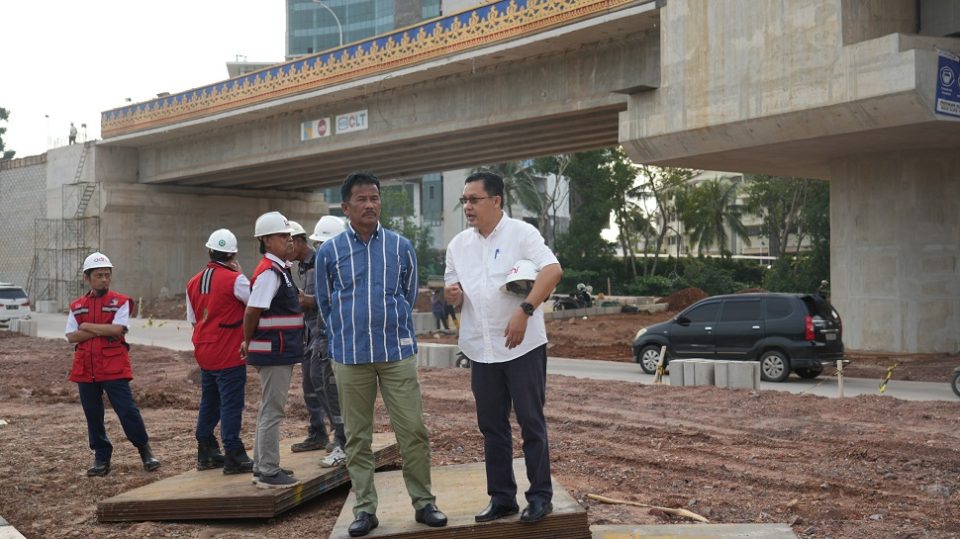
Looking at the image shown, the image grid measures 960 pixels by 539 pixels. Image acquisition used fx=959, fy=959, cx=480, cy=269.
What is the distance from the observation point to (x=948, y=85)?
16625 mm

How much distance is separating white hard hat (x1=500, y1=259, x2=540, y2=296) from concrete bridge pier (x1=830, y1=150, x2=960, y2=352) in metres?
17.9

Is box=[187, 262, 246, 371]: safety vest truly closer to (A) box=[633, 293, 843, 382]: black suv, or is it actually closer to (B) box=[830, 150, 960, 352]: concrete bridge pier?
(A) box=[633, 293, 843, 382]: black suv

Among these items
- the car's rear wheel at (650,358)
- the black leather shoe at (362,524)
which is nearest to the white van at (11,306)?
the car's rear wheel at (650,358)

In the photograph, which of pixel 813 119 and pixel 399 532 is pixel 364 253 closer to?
pixel 399 532

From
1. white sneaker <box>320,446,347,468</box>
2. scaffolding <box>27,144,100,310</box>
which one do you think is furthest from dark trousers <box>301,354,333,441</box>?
scaffolding <box>27,144,100,310</box>

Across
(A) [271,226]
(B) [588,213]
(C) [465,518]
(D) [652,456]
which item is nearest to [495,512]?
(C) [465,518]

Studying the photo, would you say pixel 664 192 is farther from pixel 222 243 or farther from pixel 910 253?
pixel 222 243

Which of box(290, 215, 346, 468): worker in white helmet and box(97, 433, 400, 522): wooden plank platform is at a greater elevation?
box(290, 215, 346, 468): worker in white helmet

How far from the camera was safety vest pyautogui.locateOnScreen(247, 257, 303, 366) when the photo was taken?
6375 millimetres

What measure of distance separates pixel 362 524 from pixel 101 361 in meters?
3.78

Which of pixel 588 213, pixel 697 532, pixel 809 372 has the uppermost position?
pixel 588 213

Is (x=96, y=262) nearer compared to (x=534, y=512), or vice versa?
(x=534, y=512)

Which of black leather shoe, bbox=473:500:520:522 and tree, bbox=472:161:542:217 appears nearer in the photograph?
black leather shoe, bbox=473:500:520:522

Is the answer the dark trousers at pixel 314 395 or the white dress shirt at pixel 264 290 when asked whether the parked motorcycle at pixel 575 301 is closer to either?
the dark trousers at pixel 314 395
